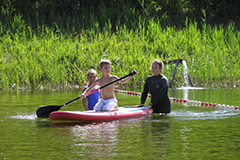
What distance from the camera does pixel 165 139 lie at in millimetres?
7391

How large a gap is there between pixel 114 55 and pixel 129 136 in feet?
36.5

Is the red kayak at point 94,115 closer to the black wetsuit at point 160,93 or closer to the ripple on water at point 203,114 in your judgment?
the black wetsuit at point 160,93

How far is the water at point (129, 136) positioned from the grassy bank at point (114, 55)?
5545mm

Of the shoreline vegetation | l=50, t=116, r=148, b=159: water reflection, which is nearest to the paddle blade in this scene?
l=50, t=116, r=148, b=159: water reflection

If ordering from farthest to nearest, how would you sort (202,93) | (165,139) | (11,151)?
(202,93), (165,139), (11,151)

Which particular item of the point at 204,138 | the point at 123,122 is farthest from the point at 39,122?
the point at 204,138

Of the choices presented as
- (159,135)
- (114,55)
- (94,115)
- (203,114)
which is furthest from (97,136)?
(114,55)

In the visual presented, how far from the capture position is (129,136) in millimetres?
7680

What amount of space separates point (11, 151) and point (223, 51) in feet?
45.7

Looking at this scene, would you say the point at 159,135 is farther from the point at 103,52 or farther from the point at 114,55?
the point at 103,52

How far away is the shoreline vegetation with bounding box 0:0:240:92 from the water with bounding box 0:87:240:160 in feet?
18.5

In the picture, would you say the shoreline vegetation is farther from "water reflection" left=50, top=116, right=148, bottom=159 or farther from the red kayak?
"water reflection" left=50, top=116, right=148, bottom=159

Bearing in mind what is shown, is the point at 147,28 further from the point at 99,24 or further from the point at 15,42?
the point at 15,42

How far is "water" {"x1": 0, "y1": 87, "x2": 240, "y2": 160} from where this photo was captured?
645 centimetres
